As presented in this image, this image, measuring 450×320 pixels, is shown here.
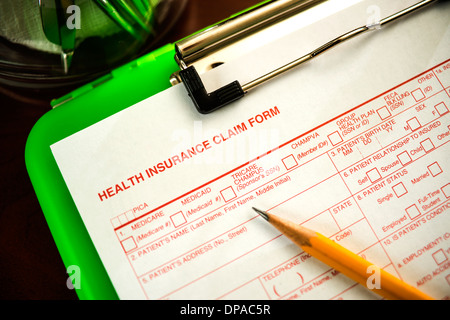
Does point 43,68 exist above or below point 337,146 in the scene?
above

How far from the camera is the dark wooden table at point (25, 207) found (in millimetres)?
328

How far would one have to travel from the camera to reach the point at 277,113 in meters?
0.29

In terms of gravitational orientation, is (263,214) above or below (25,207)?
below

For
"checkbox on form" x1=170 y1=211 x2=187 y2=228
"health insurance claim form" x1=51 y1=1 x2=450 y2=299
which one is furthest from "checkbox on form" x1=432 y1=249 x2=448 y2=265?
"checkbox on form" x1=170 y1=211 x2=187 y2=228

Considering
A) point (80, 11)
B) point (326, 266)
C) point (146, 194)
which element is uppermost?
point (80, 11)

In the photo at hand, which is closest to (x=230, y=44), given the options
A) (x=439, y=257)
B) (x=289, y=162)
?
(x=289, y=162)

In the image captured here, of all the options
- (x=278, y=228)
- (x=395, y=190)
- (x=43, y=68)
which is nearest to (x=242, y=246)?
(x=278, y=228)

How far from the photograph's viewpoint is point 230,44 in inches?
11.9

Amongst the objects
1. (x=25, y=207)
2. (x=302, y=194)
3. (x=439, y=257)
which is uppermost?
(x=25, y=207)

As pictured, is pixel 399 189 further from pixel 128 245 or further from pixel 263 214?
pixel 128 245

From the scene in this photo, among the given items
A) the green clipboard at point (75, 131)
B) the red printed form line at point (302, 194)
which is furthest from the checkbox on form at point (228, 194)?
the green clipboard at point (75, 131)

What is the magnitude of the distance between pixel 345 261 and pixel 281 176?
9cm

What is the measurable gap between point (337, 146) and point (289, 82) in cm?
7
